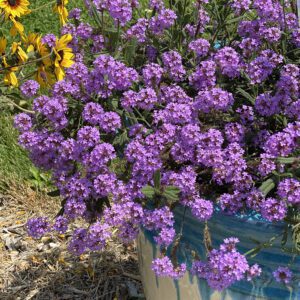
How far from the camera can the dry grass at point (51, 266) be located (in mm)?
2400

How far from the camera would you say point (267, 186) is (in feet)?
4.29

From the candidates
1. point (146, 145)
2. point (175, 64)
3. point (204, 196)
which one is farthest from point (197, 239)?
point (175, 64)

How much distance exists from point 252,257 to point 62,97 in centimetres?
52

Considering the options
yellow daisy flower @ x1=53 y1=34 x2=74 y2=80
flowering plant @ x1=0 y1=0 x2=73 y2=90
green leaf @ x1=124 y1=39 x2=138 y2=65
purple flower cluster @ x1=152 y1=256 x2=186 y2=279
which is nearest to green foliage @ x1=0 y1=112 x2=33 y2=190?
flowering plant @ x1=0 y1=0 x2=73 y2=90

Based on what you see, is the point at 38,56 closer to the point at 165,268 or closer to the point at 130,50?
the point at 130,50

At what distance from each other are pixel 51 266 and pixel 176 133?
4.25 ft

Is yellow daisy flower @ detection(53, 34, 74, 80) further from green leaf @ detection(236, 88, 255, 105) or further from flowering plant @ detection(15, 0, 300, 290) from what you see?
green leaf @ detection(236, 88, 255, 105)

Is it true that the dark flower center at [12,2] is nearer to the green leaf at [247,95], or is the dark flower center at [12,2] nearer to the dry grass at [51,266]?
the green leaf at [247,95]

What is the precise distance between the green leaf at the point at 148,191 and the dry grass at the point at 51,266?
3.63ft

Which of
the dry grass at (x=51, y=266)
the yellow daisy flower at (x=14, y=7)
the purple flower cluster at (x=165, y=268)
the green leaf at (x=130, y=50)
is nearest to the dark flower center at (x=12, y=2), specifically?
the yellow daisy flower at (x=14, y=7)

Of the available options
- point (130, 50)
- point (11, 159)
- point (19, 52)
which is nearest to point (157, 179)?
point (130, 50)

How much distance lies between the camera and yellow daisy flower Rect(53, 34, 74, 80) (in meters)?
1.64

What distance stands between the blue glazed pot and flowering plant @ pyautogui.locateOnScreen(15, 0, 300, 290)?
29mm

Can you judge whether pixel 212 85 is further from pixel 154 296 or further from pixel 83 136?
pixel 154 296
